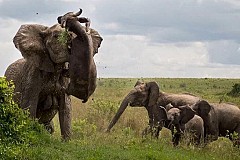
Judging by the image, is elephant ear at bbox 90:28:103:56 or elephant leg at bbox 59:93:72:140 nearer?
elephant ear at bbox 90:28:103:56

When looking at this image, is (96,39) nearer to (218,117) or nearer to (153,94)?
(153,94)

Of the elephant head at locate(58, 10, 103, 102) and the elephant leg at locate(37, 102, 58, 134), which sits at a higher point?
the elephant head at locate(58, 10, 103, 102)

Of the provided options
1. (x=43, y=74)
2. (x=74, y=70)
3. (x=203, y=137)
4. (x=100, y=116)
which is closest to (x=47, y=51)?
(x=43, y=74)

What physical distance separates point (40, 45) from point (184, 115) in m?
5.06

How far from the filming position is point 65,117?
12.2 meters

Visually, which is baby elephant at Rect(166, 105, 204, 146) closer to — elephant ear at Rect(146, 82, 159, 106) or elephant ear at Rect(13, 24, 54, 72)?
elephant ear at Rect(146, 82, 159, 106)

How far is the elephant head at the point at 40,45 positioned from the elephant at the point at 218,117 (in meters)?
6.15

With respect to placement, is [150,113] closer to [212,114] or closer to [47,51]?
[212,114]

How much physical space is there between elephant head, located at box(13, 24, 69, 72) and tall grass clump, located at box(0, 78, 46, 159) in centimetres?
152

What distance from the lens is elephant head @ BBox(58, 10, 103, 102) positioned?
10000 mm

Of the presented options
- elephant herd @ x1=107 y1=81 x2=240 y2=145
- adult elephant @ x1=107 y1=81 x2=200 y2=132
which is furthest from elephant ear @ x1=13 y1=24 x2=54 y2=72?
adult elephant @ x1=107 y1=81 x2=200 y2=132

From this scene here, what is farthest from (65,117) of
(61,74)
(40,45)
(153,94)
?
(153,94)

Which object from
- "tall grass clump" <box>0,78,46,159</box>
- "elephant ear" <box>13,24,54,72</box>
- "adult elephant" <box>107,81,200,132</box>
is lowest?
"tall grass clump" <box>0,78,46,159</box>

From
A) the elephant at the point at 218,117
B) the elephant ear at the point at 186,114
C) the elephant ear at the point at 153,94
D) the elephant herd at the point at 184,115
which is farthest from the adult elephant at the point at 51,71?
the elephant at the point at 218,117
